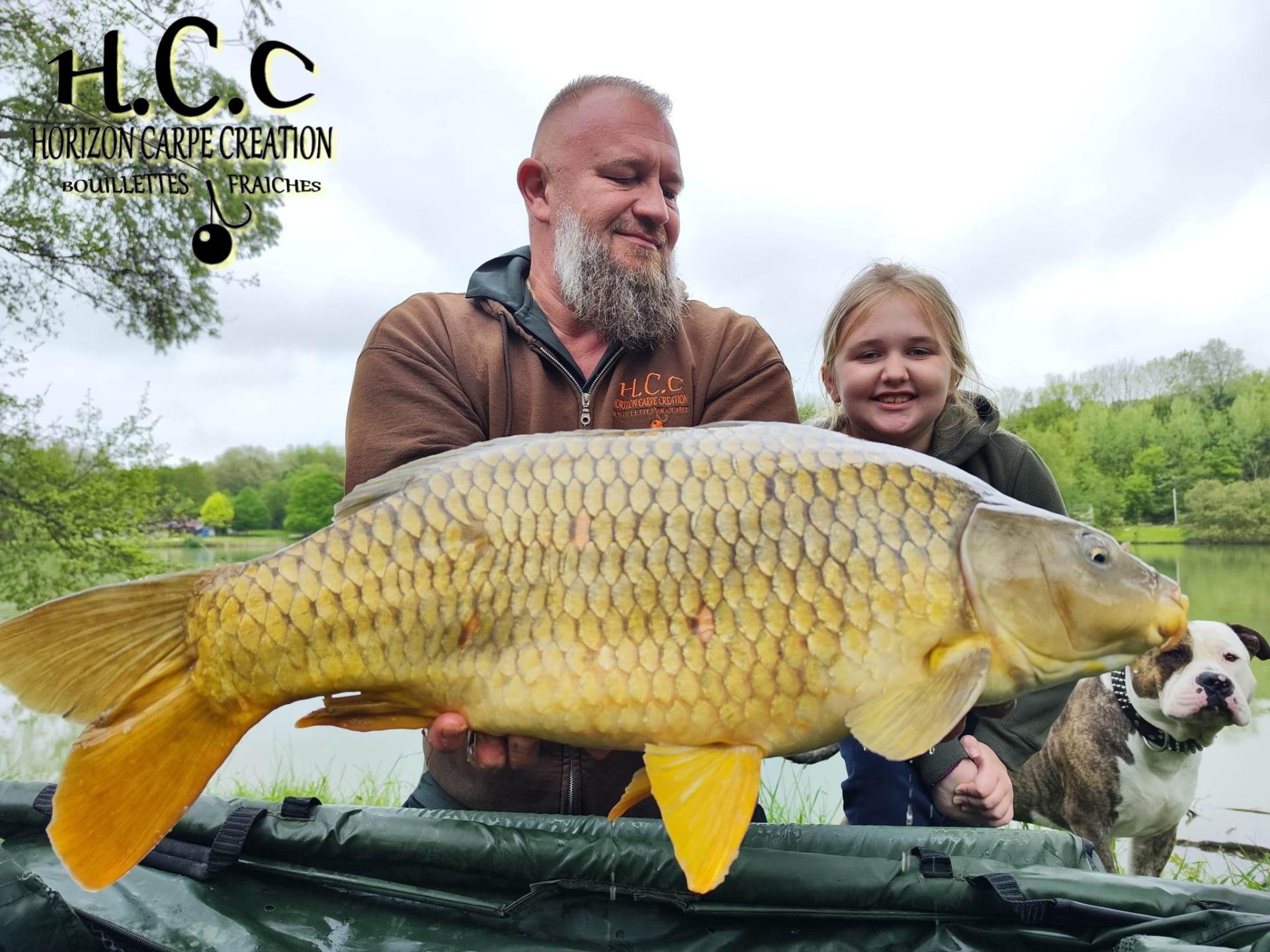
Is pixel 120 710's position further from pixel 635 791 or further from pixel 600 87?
pixel 600 87

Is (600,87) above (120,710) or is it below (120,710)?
above

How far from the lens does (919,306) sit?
1.45 m

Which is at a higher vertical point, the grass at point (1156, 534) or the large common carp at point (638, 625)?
the large common carp at point (638, 625)

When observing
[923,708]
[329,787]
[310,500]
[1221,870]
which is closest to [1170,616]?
[923,708]

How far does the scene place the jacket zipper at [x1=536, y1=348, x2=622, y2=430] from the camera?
4.07 feet

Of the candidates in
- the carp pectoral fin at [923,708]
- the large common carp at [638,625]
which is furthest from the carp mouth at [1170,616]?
the carp pectoral fin at [923,708]

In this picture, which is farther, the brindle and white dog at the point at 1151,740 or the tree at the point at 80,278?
the tree at the point at 80,278

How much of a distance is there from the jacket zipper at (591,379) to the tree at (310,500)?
1085 cm

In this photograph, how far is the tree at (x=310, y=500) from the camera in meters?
11.9

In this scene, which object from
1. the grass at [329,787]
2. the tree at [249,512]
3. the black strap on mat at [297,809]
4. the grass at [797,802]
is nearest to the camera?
the black strap on mat at [297,809]

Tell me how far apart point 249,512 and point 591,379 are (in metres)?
13.9

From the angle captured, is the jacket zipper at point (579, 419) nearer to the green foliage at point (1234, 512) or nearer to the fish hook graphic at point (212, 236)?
the fish hook graphic at point (212, 236)

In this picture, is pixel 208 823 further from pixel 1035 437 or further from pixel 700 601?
pixel 1035 437

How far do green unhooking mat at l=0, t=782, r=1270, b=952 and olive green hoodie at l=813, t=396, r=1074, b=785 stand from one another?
312 millimetres
